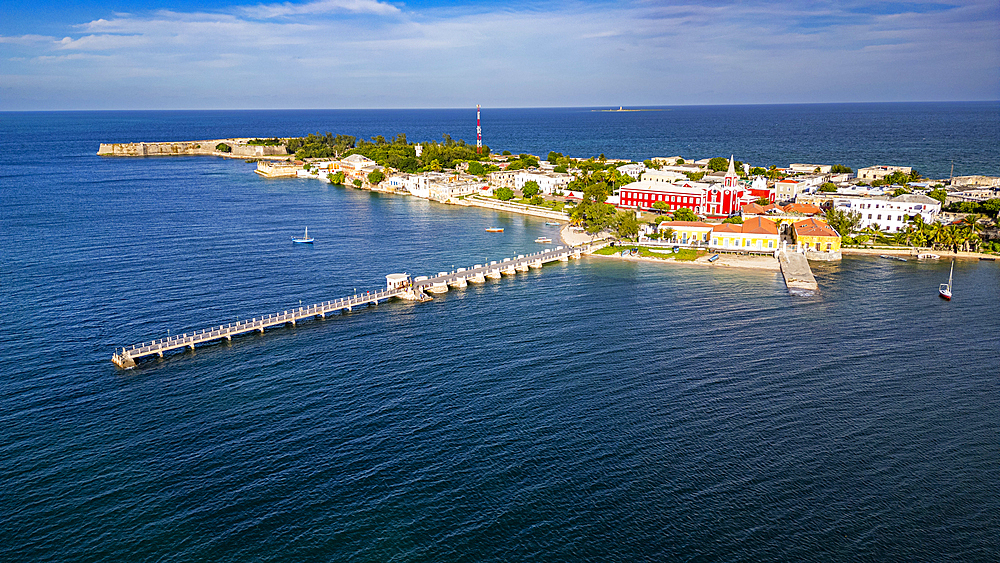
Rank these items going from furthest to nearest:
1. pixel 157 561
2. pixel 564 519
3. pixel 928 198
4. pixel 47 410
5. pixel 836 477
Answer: pixel 928 198, pixel 47 410, pixel 836 477, pixel 564 519, pixel 157 561

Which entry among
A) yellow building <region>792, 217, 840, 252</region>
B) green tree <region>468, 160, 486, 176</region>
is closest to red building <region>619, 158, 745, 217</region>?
yellow building <region>792, 217, 840, 252</region>

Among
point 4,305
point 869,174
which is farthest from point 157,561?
point 869,174

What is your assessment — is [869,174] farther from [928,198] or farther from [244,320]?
[244,320]

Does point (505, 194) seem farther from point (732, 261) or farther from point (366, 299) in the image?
point (366, 299)

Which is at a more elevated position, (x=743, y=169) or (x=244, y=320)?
(x=743, y=169)

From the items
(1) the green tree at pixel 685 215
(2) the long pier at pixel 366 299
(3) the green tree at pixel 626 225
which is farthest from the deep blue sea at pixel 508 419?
(1) the green tree at pixel 685 215

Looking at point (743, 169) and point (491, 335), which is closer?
point (491, 335)
